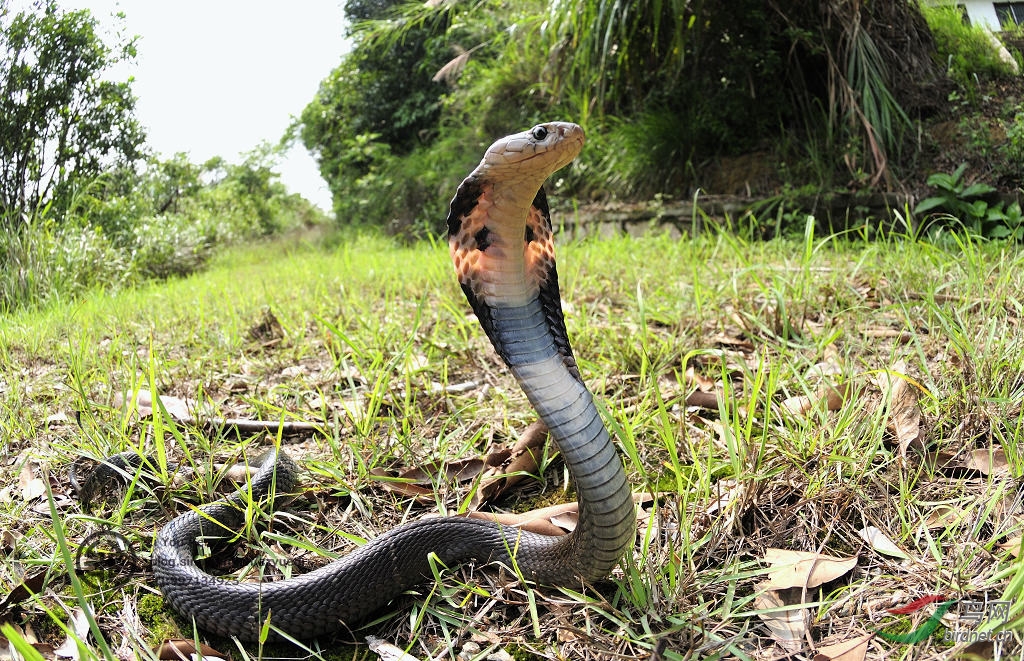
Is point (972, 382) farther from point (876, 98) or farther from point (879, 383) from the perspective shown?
point (876, 98)

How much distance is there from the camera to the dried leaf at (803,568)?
142cm

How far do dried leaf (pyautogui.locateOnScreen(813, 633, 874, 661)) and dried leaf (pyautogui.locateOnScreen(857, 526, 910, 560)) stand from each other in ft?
0.91

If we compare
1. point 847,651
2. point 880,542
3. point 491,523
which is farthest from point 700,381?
point 847,651

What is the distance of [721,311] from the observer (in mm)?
2830

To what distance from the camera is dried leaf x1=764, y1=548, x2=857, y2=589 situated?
4.66 feet

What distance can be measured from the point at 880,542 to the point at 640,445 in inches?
26.7

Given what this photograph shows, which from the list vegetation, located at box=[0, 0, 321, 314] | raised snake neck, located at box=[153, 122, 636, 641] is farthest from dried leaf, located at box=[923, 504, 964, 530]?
vegetation, located at box=[0, 0, 321, 314]

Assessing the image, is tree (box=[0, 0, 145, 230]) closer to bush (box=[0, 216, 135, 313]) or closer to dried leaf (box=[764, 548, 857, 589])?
bush (box=[0, 216, 135, 313])

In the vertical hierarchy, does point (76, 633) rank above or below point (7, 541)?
below

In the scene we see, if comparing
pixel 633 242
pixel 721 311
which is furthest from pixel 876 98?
pixel 721 311

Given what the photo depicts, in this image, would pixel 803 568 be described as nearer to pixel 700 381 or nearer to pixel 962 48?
pixel 700 381

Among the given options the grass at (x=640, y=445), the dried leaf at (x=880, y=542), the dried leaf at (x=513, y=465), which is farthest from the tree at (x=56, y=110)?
the dried leaf at (x=880, y=542)

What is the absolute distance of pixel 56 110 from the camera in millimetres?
3859

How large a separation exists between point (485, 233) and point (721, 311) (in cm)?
188
